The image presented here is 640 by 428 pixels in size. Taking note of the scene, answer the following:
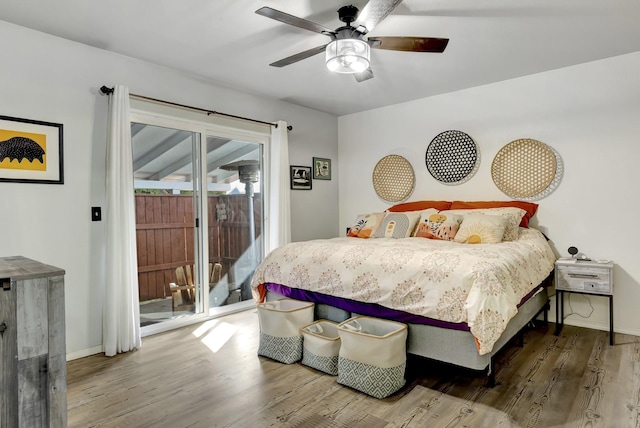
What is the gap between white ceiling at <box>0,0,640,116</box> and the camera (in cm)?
238

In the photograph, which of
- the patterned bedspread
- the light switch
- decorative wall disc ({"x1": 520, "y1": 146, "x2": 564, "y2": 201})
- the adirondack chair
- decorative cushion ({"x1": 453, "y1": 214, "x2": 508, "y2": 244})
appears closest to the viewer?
the patterned bedspread

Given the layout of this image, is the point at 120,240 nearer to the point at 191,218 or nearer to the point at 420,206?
the point at 191,218

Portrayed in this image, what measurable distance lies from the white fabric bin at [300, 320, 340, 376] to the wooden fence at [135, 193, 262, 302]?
166 cm

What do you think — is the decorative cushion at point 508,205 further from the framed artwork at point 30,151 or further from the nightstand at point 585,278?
the framed artwork at point 30,151

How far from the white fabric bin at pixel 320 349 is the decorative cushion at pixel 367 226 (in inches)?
53.7

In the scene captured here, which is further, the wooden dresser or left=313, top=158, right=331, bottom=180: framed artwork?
left=313, top=158, right=331, bottom=180: framed artwork

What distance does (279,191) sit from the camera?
168 inches

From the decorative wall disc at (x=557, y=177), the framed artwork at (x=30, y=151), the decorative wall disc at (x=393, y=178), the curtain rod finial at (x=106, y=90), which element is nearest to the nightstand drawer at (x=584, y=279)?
the decorative wall disc at (x=557, y=177)

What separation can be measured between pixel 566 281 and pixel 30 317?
364 centimetres

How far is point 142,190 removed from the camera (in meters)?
3.41

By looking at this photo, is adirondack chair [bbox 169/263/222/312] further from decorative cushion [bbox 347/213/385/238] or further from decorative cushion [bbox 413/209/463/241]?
decorative cushion [bbox 413/209/463/241]


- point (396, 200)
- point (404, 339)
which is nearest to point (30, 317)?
point (404, 339)

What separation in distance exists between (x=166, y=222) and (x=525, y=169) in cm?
355

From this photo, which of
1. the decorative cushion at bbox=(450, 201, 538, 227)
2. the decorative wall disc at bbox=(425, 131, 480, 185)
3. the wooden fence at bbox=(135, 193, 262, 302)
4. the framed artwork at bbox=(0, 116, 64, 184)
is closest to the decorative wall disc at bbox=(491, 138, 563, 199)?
the decorative cushion at bbox=(450, 201, 538, 227)
